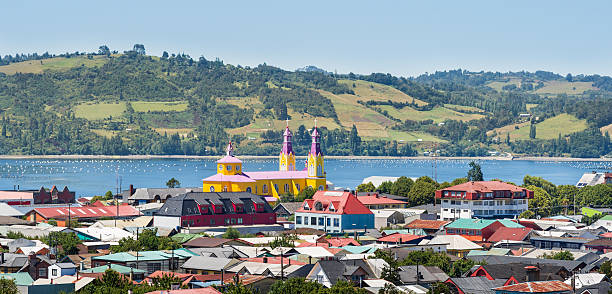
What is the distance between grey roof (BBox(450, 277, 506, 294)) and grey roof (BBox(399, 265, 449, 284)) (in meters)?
1.90

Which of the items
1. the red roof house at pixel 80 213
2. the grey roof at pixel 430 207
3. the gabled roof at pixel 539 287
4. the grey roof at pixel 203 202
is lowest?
the grey roof at pixel 430 207

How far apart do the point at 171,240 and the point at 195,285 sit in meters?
20.3

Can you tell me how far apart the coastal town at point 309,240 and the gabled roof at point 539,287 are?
71 millimetres

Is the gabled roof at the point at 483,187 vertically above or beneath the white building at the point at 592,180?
above

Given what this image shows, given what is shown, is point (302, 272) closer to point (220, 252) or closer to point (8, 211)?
point (220, 252)

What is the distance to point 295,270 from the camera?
5103cm

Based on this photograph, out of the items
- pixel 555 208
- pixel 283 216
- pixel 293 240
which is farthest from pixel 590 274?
pixel 555 208

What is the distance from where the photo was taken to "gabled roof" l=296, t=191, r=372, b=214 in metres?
84.8

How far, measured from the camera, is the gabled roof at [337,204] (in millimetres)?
84794

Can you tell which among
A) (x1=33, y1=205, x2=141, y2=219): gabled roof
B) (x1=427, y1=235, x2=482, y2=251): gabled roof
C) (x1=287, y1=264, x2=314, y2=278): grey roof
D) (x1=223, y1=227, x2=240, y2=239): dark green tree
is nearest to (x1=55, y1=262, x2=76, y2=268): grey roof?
(x1=287, y1=264, x2=314, y2=278): grey roof

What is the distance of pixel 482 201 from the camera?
9162 cm

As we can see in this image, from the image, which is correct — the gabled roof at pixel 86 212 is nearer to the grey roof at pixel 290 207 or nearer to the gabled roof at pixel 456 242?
the grey roof at pixel 290 207

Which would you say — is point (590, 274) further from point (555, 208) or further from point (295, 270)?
point (555, 208)

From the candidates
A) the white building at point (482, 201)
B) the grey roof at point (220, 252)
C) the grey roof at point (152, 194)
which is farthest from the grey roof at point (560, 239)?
the grey roof at point (152, 194)
